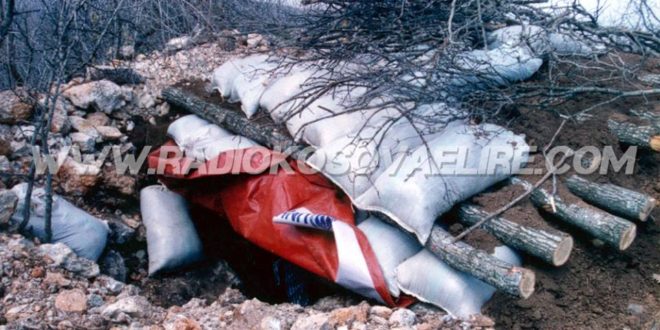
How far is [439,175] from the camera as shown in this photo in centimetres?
265

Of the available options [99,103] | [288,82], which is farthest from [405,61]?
[99,103]

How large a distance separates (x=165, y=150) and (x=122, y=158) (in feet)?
0.95

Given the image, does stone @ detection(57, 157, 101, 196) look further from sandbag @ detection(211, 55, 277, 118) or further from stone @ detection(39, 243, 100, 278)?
sandbag @ detection(211, 55, 277, 118)

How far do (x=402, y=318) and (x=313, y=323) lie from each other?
1.20 feet

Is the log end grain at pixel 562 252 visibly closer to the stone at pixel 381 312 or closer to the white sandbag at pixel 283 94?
the stone at pixel 381 312

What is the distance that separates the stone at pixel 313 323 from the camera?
2164mm

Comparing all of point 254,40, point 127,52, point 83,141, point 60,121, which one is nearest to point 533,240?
point 83,141

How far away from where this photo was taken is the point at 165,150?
378cm

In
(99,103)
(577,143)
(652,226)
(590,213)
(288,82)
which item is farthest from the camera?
(99,103)

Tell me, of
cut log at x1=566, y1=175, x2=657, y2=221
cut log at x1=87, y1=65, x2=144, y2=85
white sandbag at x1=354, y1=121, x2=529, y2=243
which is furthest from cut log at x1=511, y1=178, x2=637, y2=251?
cut log at x1=87, y1=65, x2=144, y2=85

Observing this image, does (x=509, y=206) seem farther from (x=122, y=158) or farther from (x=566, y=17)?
(x=122, y=158)

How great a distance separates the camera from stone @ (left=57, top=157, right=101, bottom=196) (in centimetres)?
336

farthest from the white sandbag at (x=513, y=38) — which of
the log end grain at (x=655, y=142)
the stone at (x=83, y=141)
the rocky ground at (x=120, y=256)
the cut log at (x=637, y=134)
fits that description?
the stone at (x=83, y=141)

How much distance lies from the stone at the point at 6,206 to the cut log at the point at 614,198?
8.68ft
